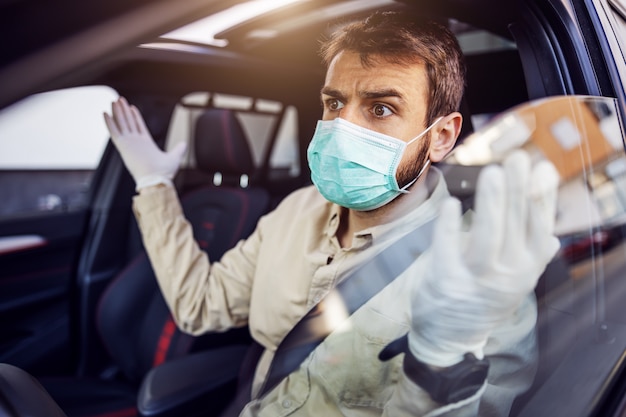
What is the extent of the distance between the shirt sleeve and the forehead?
615mm

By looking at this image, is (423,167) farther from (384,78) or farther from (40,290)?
(40,290)

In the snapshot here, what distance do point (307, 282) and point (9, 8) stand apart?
908 millimetres

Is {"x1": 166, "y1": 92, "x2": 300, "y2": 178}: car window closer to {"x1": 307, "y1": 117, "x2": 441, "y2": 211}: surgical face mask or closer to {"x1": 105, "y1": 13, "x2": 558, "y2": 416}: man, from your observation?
{"x1": 105, "y1": 13, "x2": 558, "y2": 416}: man

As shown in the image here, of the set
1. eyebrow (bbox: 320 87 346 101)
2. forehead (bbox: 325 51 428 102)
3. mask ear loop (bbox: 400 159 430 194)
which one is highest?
forehead (bbox: 325 51 428 102)

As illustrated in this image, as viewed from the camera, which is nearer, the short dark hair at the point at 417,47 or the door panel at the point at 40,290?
the short dark hair at the point at 417,47

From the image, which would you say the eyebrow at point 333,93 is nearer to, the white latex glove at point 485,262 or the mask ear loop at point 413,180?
the mask ear loop at point 413,180

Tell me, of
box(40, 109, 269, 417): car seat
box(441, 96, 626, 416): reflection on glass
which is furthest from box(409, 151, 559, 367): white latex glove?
box(40, 109, 269, 417): car seat

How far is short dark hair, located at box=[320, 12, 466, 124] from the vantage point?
108 centimetres

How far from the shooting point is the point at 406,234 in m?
1.06

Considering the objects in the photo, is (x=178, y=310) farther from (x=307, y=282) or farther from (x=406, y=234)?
(x=406, y=234)

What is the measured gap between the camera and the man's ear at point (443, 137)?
3.66ft

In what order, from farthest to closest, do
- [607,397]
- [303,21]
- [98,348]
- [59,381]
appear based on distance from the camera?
[98,348], [59,381], [303,21], [607,397]

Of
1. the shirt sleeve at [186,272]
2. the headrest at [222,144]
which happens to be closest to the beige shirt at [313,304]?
the shirt sleeve at [186,272]

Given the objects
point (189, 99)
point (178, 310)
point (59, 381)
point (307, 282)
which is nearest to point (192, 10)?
point (307, 282)
